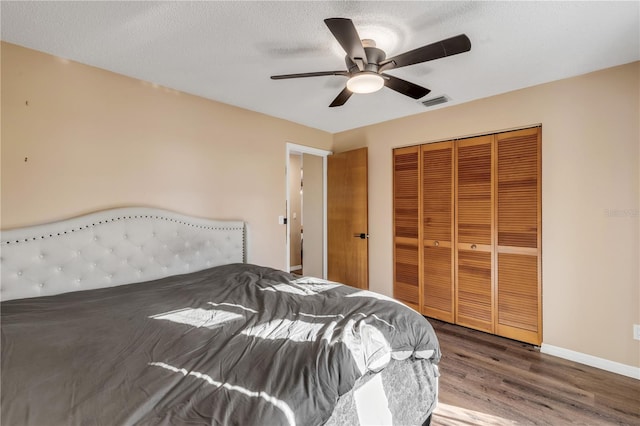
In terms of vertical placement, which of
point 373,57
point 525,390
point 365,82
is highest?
point 373,57

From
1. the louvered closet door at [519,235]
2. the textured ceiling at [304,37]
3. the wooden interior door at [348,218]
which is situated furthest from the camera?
the wooden interior door at [348,218]

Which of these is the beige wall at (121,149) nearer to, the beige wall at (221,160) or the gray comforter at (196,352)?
the beige wall at (221,160)

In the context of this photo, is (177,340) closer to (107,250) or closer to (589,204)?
(107,250)

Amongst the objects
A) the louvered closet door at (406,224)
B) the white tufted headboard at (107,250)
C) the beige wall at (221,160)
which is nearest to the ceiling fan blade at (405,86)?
the beige wall at (221,160)

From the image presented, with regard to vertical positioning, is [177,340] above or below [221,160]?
below

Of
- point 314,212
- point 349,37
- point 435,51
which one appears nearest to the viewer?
point 349,37

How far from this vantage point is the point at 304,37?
6.34ft

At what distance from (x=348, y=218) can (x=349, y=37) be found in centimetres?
280

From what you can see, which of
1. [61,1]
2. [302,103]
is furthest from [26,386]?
[302,103]

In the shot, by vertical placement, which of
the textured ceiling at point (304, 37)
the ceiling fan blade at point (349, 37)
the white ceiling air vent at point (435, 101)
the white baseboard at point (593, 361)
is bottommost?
the white baseboard at point (593, 361)

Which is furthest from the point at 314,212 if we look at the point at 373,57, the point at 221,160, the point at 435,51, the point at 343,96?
the point at 435,51

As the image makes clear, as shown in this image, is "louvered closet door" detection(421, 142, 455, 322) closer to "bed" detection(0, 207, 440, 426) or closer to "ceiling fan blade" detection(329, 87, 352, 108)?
"ceiling fan blade" detection(329, 87, 352, 108)

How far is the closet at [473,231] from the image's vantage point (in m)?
2.76

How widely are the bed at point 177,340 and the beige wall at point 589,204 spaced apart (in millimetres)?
1802
